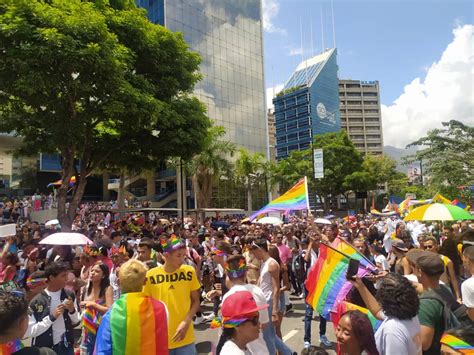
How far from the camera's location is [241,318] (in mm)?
2600

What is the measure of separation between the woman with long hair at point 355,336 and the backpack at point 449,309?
1.02 m

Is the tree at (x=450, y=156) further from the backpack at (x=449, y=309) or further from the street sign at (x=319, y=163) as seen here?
the backpack at (x=449, y=309)

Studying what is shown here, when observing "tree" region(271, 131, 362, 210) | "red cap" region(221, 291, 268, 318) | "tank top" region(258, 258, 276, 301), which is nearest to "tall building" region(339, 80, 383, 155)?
"tree" region(271, 131, 362, 210)

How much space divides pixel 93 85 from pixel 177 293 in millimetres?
10631

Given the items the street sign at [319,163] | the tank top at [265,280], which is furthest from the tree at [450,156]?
the tank top at [265,280]

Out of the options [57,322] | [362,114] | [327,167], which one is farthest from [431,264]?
[362,114]

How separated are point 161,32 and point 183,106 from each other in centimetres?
305

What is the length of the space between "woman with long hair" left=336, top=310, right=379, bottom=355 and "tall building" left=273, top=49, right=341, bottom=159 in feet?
284

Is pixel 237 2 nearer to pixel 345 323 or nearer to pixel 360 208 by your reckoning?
pixel 360 208

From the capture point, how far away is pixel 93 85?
42.5ft

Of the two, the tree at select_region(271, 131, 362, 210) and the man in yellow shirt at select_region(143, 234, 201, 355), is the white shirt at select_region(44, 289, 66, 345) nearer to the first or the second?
the man in yellow shirt at select_region(143, 234, 201, 355)

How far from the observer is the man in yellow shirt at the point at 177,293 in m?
3.90

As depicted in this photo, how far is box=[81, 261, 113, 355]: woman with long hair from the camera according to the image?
160 inches

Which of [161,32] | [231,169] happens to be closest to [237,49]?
[231,169]
